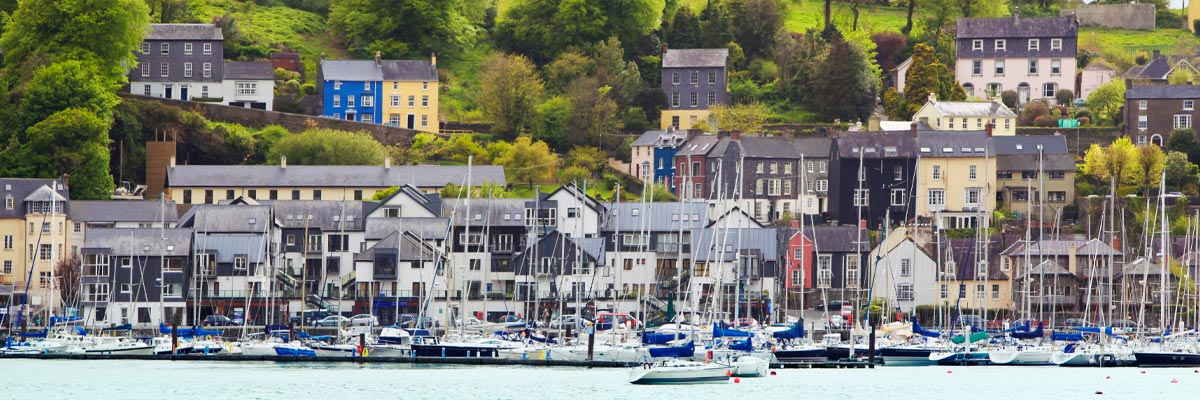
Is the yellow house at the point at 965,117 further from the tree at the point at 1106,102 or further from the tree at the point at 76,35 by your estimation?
the tree at the point at 76,35

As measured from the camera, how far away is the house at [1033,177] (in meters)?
110

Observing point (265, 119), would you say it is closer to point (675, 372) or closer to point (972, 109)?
point (972, 109)

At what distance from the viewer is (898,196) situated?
10975cm

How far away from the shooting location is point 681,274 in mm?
98438

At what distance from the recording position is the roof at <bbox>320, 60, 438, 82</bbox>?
12238 cm

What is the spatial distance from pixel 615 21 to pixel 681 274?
34.5 m

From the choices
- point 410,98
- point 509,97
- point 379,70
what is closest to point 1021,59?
point 509,97

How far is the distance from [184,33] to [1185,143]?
4932 centimetres

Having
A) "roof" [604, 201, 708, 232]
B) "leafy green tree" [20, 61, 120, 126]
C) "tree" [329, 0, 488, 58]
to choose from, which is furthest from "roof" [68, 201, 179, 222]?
"tree" [329, 0, 488, 58]

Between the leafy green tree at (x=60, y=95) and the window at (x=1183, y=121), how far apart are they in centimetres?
5116

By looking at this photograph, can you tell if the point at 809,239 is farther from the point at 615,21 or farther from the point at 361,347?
the point at 615,21

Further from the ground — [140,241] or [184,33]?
[184,33]

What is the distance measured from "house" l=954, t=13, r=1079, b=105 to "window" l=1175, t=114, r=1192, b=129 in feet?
33.7

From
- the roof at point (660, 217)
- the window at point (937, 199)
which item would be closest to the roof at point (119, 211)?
the roof at point (660, 217)
